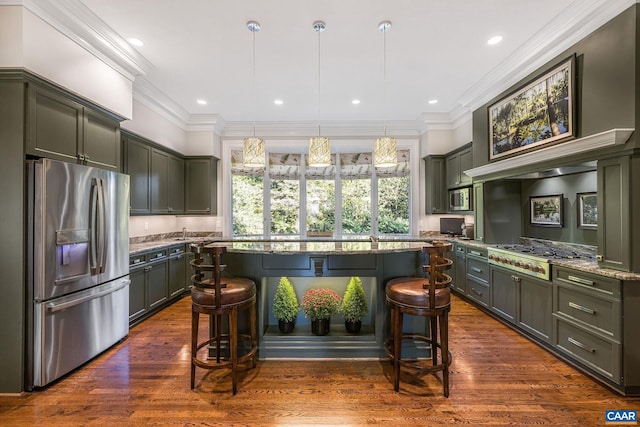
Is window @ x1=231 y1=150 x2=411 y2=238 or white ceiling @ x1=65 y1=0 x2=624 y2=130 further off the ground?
white ceiling @ x1=65 y1=0 x2=624 y2=130

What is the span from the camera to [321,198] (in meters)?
6.29

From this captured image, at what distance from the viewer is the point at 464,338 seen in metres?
3.17

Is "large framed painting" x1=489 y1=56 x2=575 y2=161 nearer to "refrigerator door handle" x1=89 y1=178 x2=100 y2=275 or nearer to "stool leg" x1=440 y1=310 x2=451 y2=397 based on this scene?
"stool leg" x1=440 y1=310 x2=451 y2=397

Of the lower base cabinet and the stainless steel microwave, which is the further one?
the stainless steel microwave

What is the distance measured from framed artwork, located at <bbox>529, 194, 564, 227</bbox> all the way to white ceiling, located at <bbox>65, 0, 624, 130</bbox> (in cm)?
154

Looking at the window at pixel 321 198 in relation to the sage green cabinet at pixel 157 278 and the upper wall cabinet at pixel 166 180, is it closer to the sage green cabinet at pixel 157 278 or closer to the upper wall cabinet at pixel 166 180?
the upper wall cabinet at pixel 166 180

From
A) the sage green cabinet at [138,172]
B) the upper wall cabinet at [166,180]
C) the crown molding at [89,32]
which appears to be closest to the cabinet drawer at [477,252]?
the upper wall cabinet at [166,180]

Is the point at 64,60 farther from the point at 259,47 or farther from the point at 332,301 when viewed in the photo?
the point at 332,301

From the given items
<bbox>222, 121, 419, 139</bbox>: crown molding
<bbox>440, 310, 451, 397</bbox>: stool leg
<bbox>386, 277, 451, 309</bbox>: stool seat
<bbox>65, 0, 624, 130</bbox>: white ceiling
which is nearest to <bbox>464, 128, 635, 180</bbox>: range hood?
<bbox>65, 0, 624, 130</bbox>: white ceiling

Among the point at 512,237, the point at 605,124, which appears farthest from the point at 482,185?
the point at 605,124

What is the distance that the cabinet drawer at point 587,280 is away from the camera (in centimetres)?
216

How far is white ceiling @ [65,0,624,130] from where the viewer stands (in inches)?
102

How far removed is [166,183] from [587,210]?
564 cm

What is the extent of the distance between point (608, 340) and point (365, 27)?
3397 millimetres
